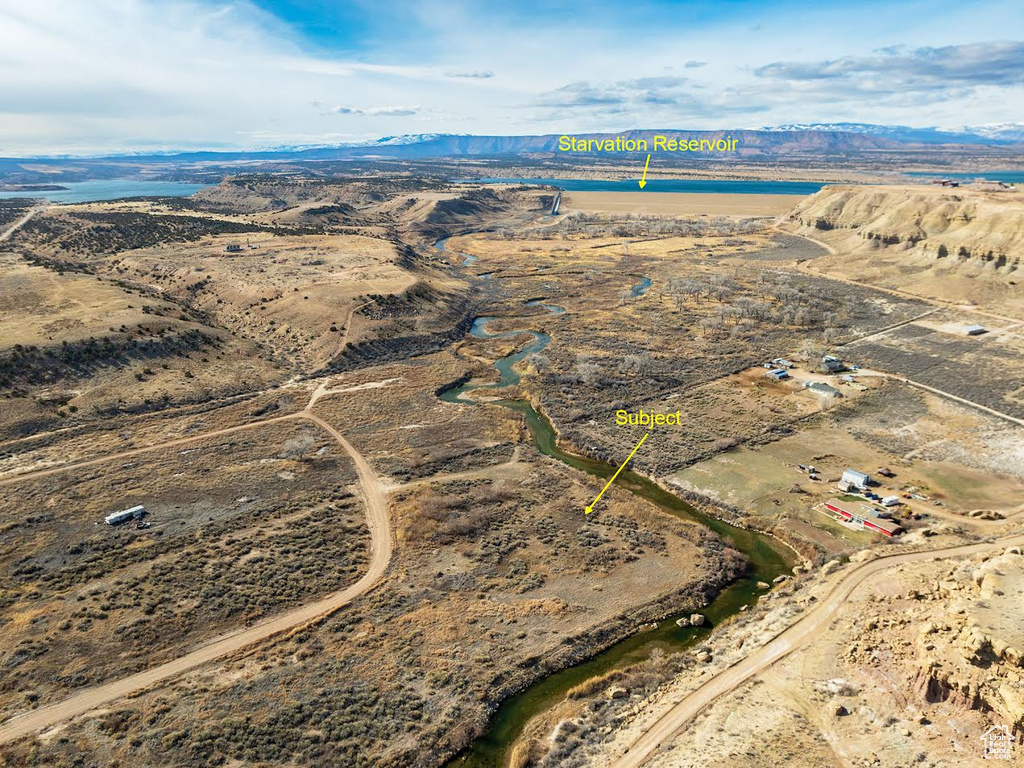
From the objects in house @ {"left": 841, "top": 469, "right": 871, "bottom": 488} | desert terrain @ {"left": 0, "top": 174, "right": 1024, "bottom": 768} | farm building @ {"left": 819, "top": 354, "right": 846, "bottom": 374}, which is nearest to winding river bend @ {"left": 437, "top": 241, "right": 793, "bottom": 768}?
desert terrain @ {"left": 0, "top": 174, "right": 1024, "bottom": 768}

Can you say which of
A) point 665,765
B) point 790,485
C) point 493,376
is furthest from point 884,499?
point 493,376

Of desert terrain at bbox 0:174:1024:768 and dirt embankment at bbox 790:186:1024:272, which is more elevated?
dirt embankment at bbox 790:186:1024:272

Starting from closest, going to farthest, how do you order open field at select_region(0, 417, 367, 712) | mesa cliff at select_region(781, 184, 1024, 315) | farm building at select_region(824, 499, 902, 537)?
1. open field at select_region(0, 417, 367, 712)
2. farm building at select_region(824, 499, 902, 537)
3. mesa cliff at select_region(781, 184, 1024, 315)

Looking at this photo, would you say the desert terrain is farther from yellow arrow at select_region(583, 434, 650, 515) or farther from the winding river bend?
yellow arrow at select_region(583, 434, 650, 515)

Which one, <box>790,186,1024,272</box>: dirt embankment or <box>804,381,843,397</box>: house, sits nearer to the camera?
<box>804,381,843,397</box>: house

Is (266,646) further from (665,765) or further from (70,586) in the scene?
(665,765)

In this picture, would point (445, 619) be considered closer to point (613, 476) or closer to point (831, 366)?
point (613, 476)

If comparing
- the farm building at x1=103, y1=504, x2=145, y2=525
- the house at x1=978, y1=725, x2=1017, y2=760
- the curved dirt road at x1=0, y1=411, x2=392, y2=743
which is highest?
the house at x1=978, y1=725, x2=1017, y2=760

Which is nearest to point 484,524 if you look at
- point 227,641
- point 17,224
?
point 227,641
